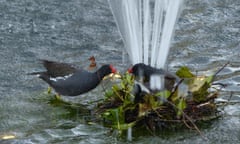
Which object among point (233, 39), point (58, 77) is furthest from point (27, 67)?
point (233, 39)

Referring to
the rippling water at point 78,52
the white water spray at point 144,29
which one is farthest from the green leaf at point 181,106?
the white water spray at point 144,29

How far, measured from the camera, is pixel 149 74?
15.6ft

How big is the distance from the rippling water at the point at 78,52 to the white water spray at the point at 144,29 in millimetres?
570

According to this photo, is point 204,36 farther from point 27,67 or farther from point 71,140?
point 71,140

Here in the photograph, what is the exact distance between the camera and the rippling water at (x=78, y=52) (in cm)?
470

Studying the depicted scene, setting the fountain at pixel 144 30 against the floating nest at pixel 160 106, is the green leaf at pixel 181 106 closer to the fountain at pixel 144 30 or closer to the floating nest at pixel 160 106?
the floating nest at pixel 160 106

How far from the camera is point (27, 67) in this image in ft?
20.2

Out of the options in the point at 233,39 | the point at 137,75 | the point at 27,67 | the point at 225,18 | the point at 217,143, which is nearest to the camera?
the point at 217,143

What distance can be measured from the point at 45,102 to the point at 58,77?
9.0 inches

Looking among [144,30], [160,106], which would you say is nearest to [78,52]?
[144,30]

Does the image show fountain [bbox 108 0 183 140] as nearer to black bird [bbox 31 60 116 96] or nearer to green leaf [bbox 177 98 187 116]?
black bird [bbox 31 60 116 96]

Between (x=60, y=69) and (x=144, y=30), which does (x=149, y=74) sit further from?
(x=60, y=69)

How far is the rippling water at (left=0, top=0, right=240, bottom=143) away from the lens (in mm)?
4699

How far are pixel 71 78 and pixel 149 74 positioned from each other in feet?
2.74
